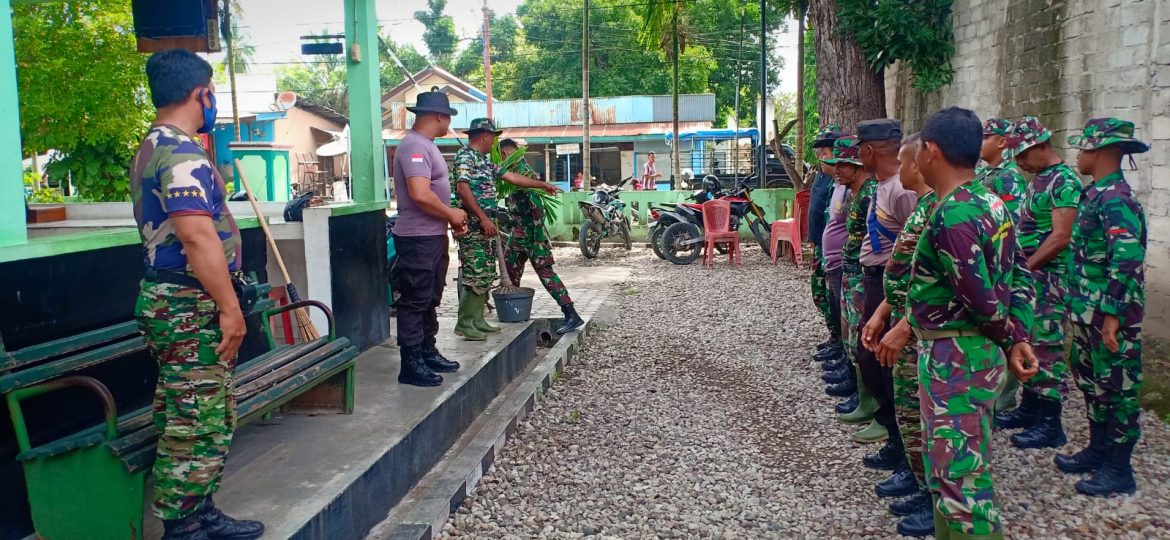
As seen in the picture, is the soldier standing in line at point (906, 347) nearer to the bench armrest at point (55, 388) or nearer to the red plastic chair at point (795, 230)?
the bench armrest at point (55, 388)

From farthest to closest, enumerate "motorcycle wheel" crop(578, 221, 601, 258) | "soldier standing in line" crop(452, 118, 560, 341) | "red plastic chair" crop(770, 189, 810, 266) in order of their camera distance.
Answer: "motorcycle wheel" crop(578, 221, 601, 258), "red plastic chair" crop(770, 189, 810, 266), "soldier standing in line" crop(452, 118, 560, 341)

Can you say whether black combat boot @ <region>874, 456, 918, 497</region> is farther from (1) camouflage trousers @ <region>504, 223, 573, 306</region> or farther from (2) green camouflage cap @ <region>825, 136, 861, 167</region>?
(1) camouflage trousers @ <region>504, 223, 573, 306</region>

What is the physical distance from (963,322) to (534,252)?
4.77 m

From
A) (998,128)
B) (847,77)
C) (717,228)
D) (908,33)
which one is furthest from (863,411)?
(717,228)

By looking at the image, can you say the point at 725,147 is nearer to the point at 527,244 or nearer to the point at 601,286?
the point at 601,286

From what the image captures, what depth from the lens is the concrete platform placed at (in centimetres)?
303

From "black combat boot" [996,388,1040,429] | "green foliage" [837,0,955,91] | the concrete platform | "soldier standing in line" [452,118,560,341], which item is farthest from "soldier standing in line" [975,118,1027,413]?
"green foliage" [837,0,955,91]

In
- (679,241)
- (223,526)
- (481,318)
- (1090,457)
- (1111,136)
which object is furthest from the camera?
(679,241)

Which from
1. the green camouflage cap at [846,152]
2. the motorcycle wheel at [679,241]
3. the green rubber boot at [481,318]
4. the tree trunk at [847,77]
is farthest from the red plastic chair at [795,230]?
the green camouflage cap at [846,152]

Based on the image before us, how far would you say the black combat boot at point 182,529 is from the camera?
2609 millimetres

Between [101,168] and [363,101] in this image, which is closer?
[363,101]

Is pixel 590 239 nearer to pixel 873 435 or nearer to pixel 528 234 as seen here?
pixel 528 234

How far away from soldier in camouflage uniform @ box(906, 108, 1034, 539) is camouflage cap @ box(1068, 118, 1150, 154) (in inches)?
62.1

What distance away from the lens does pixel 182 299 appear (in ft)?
8.44
